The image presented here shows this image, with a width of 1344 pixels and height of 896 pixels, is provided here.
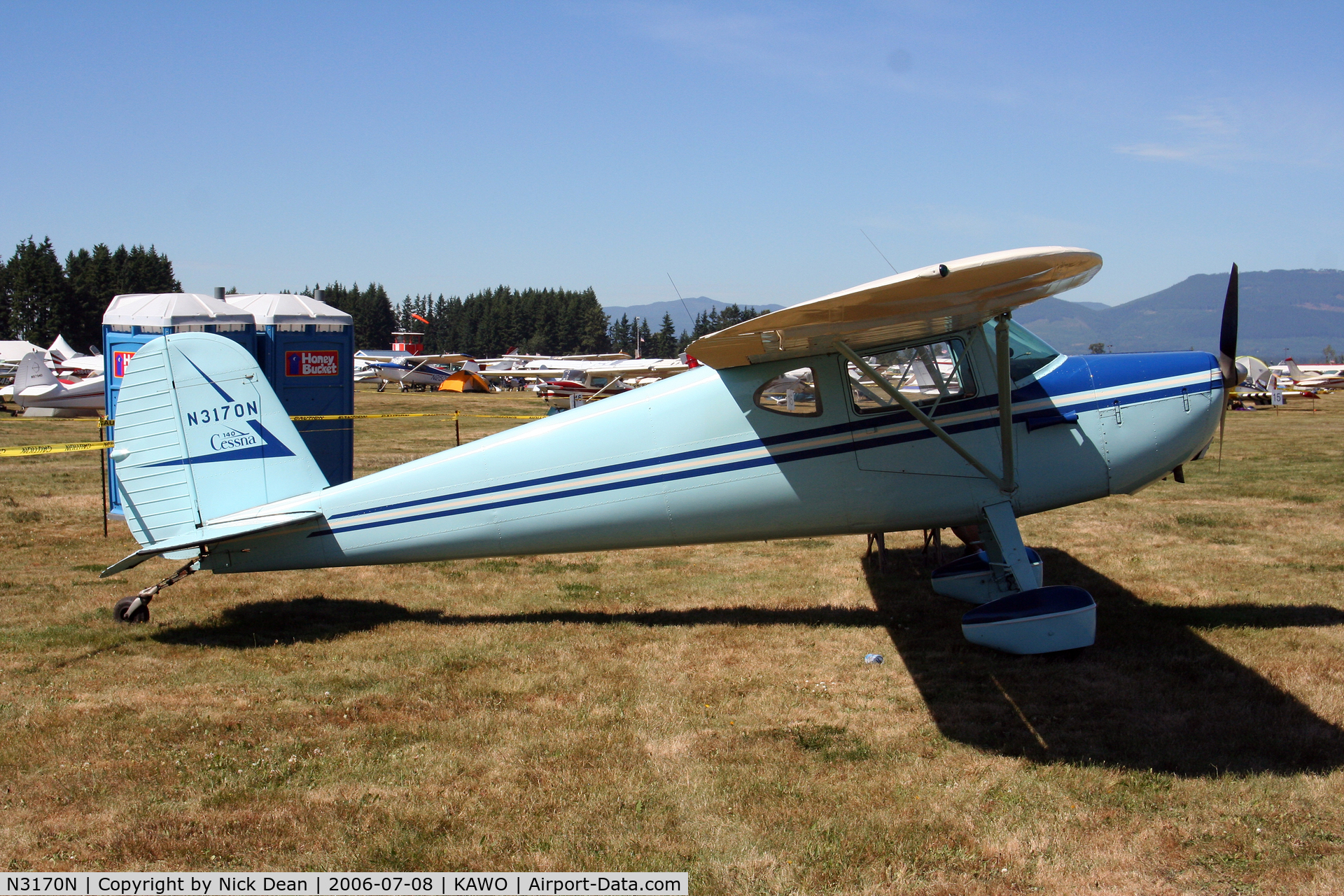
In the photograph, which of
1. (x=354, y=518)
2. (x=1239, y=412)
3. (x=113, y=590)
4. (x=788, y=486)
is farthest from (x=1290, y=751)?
(x=1239, y=412)

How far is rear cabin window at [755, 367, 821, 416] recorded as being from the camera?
21.9ft

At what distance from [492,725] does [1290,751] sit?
4.19 meters

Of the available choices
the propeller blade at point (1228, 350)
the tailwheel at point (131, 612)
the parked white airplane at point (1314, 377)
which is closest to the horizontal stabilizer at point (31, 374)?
the tailwheel at point (131, 612)

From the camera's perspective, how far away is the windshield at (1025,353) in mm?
6695

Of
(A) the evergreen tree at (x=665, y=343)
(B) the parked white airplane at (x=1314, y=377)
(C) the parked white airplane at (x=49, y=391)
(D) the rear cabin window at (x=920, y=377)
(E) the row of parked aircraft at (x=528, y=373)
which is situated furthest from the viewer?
(A) the evergreen tree at (x=665, y=343)

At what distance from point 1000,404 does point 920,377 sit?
59 centimetres

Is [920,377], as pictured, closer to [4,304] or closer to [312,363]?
[312,363]

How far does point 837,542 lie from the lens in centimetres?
1058

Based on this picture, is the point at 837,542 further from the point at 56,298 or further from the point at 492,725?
the point at 56,298

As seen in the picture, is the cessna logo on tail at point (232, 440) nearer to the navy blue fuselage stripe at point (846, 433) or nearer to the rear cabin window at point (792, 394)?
the navy blue fuselage stripe at point (846, 433)

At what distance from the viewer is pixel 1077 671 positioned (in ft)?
19.5

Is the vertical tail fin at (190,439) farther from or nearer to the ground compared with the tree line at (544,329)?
nearer to the ground

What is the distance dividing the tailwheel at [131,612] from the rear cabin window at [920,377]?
18.7ft

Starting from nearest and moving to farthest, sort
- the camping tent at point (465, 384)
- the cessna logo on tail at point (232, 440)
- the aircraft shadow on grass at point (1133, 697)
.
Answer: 1. the aircraft shadow on grass at point (1133, 697)
2. the cessna logo on tail at point (232, 440)
3. the camping tent at point (465, 384)
